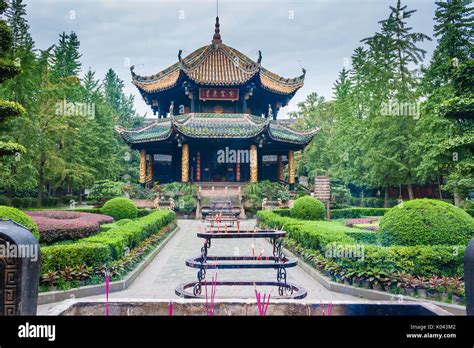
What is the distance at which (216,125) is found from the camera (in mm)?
26609

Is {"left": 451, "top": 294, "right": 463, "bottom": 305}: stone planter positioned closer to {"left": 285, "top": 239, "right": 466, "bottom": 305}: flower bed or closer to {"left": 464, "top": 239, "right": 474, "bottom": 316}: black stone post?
{"left": 285, "top": 239, "right": 466, "bottom": 305}: flower bed

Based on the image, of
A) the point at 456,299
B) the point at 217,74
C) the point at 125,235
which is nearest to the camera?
the point at 456,299

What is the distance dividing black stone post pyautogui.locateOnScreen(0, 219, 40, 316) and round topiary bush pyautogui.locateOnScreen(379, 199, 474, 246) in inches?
281

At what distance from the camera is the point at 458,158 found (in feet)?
61.7

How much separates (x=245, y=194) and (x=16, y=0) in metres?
25.8

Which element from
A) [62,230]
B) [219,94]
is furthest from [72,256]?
[219,94]

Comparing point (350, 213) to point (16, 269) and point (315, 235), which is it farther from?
point (16, 269)

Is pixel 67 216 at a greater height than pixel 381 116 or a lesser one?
lesser

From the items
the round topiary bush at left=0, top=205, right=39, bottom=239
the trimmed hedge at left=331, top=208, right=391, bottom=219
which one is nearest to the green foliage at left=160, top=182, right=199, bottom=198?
the trimmed hedge at left=331, top=208, right=391, bottom=219

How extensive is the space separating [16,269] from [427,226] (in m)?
7.61

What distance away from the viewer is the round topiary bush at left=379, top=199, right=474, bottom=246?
7.49m

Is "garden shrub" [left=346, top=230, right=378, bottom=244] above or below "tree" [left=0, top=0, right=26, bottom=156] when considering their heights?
below
